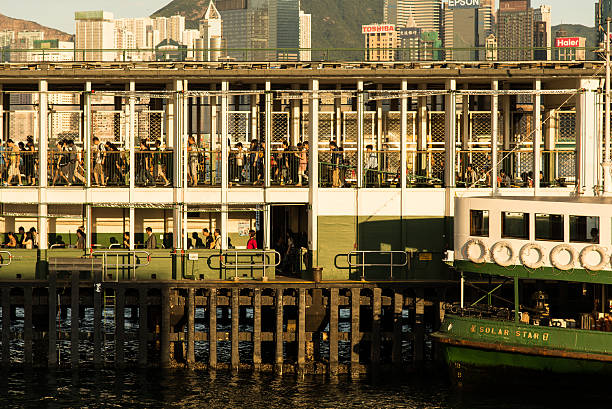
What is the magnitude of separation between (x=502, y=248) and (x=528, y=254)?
0.99 meters

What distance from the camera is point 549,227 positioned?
39344 millimetres

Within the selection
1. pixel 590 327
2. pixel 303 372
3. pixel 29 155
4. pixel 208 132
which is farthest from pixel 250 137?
pixel 590 327

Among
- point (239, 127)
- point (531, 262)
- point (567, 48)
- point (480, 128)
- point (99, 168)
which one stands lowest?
point (531, 262)

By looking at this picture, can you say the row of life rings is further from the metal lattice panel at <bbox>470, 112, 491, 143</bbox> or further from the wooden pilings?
the metal lattice panel at <bbox>470, 112, 491, 143</bbox>

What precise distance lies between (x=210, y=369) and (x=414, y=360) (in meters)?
8.18

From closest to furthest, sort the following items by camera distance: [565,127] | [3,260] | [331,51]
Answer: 1. [3,260]
2. [331,51]
3. [565,127]

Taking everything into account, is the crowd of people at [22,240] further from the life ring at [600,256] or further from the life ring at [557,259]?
the life ring at [600,256]

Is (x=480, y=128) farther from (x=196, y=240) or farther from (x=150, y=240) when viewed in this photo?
(x=150, y=240)

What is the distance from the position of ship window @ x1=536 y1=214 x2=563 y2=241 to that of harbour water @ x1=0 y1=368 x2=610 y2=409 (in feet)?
17.3

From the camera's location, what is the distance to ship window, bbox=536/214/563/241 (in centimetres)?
3912

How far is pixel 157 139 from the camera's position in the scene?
52.1 m

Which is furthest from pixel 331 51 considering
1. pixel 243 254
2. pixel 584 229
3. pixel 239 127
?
pixel 584 229

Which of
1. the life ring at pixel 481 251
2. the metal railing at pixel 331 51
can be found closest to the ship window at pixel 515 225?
the life ring at pixel 481 251

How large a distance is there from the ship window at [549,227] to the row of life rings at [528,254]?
20.4 inches
